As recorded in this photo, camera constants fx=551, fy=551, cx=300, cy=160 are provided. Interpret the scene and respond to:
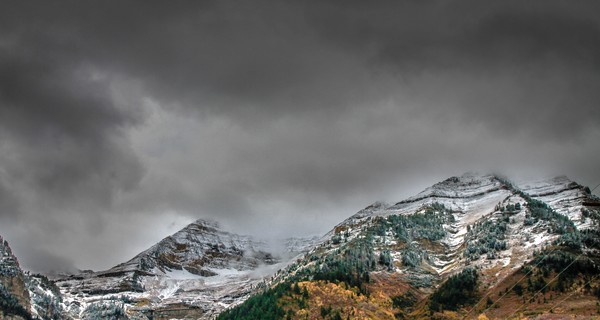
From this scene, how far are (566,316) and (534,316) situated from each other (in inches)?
417

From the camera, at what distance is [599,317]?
18612 cm

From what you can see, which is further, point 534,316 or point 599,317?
point 534,316

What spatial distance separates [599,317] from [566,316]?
A: 10319mm

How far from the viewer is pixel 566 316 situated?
192 m

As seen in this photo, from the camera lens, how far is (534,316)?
198125 mm

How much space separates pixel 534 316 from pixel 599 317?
2091 centimetres
